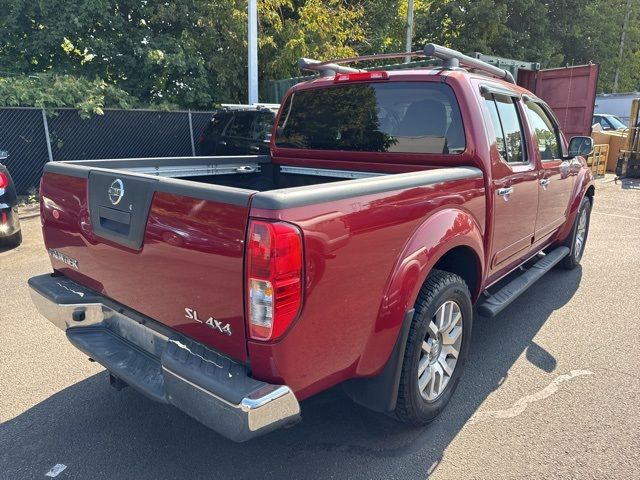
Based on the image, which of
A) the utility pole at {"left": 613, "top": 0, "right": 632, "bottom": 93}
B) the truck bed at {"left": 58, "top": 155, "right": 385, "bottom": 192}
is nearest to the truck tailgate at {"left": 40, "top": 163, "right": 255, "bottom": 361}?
the truck bed at {"left": 58, "top": 155, "right": 385, "bottom": 192}

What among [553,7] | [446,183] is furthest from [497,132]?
[553,7]

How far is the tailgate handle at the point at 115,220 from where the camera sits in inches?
91.6

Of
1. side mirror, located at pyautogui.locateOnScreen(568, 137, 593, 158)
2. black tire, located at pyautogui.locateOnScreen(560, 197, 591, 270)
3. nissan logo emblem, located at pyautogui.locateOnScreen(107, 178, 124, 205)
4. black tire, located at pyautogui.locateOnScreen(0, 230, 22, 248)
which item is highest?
side mirror, located at pyautogui.locateOnScreen(568, 137, 593, 158)

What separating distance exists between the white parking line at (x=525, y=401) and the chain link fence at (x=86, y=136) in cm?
968

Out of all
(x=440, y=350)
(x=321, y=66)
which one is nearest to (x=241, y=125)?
(x=321, y=66)

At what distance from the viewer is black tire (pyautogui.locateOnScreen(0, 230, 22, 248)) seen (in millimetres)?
6277

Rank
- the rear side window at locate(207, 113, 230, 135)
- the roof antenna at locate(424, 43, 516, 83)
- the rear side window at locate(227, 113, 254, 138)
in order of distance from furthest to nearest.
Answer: the rear side window at locate(207, 113, 230, 135)
the rear side window at locate(227, 113, 254, 138)
the roof antenna at locate(424, 43, 516, 83)

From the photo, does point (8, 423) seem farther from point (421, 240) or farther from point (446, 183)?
point (446, 183)

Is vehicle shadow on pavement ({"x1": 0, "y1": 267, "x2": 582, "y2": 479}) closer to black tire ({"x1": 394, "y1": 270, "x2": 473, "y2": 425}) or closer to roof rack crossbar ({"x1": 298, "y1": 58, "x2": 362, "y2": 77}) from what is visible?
black tire ({"x1": 394, "y1": 270, "x2": 473, "y2": 425})

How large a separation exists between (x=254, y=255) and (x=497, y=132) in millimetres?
2349

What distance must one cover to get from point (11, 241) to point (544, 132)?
21.4ft

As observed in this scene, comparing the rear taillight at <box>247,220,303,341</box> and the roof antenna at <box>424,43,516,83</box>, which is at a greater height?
the roof antenna at <box>424,43,516,83</box>

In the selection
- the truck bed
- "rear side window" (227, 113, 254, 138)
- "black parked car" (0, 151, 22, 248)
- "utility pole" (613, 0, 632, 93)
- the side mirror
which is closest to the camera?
the truck bed

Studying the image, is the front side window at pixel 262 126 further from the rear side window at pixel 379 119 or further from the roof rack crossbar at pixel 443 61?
the rear side window at pixel 379 119
